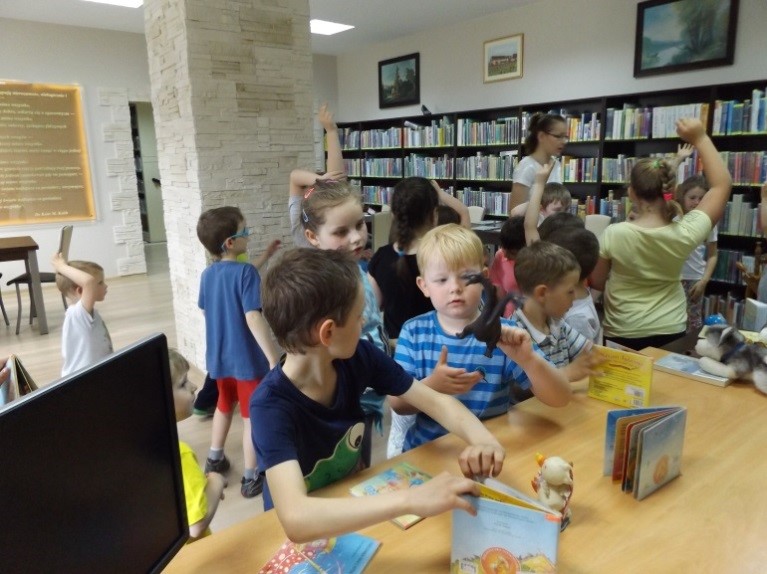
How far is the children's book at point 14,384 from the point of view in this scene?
1004mm

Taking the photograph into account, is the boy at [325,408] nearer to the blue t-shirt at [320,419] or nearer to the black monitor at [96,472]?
the blue t-shirt at [320,419]

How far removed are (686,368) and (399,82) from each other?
6678 millimetres

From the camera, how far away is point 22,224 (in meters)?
6.52

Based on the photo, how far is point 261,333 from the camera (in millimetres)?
2334

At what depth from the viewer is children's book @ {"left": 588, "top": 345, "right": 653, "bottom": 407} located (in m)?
1.36

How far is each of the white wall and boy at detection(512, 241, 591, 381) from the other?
4.11 meters

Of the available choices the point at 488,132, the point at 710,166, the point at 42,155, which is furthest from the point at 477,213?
the point at 42,155

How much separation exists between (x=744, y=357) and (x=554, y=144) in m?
1.96

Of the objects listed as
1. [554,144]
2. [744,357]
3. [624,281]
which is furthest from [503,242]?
[744,357]

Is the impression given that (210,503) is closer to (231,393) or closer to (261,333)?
(261,333)

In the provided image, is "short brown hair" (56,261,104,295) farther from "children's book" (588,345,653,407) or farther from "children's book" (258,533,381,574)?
"children's book" (588,345,653,407)

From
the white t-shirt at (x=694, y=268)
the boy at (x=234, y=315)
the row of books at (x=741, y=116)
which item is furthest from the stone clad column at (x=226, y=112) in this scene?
the row of books at (x=741, y=116)

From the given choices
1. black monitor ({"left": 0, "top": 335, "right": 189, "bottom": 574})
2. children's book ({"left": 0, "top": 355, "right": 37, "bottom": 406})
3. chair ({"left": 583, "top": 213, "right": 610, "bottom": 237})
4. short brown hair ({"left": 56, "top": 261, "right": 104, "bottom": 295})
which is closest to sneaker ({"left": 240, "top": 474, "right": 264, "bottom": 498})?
short brown hair ({"left": 56, "top": 261, "right": 104, "bottom": 295})

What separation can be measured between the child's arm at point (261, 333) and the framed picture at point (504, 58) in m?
4.97
